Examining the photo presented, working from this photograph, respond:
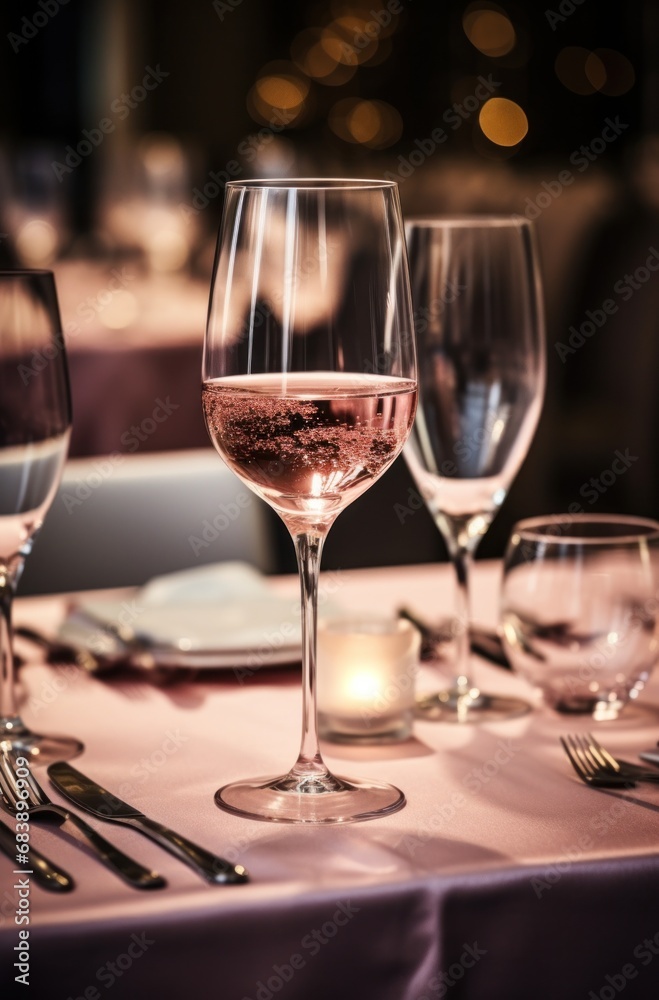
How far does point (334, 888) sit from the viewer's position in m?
0.70

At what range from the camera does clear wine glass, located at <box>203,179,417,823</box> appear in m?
0.78

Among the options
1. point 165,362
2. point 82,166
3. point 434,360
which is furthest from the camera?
point 82,166

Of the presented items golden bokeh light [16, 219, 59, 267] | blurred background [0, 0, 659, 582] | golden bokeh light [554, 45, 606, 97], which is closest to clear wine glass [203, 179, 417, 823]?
blurred background [0, 0, 659, 582]

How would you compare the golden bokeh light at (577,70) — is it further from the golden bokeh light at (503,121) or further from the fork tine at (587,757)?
the fork tine at (587,757)

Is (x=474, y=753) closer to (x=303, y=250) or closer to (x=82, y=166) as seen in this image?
(x=303, y=250)

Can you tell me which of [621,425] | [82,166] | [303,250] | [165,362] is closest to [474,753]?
[303,250]

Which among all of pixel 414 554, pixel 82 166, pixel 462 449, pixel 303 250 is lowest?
pixel 414 554

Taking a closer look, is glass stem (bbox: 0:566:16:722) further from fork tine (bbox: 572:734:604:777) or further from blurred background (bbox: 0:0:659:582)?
blurred background (bbox: 0:0:659:582)

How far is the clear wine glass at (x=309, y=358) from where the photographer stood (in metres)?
0.78

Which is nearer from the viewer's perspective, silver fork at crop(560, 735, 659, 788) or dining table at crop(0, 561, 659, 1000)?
dining table at crop(0, 561, 659, 1000)

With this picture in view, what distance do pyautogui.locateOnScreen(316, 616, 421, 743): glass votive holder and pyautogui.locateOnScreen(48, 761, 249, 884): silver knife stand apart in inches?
7.7

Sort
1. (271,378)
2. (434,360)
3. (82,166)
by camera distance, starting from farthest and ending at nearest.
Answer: (82,166) < (434,360) < (271,378)

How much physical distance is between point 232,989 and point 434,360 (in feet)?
1.77

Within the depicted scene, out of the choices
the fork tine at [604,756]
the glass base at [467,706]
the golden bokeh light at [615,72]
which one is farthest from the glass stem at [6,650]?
the golden bokeh light at [615,72]
